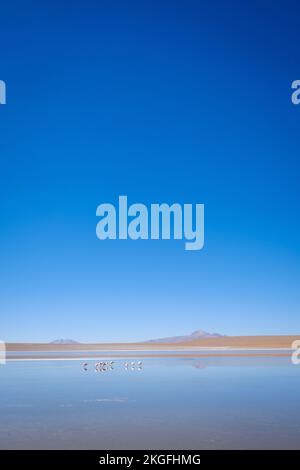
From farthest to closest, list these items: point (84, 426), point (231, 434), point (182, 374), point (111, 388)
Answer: point (182, 374), point (111, 388), point (84, 426), point (231, 434)

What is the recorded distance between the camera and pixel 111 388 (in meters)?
20.4

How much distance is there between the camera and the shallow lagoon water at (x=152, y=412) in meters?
11.3

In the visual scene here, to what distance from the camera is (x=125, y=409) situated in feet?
49.7

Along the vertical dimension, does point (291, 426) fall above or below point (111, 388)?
below

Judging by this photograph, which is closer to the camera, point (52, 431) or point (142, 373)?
point (52, 431)

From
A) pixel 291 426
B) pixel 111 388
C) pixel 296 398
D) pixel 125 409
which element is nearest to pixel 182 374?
pixel 111 388

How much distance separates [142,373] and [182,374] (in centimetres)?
239

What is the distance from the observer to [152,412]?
14.7 metres

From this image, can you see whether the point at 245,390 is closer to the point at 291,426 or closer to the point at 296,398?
the point at 296,398

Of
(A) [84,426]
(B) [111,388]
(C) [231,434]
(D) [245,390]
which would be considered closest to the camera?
(C) [231,434]

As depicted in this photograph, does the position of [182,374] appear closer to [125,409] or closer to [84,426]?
[125,409]

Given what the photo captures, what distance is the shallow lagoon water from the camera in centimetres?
1130
